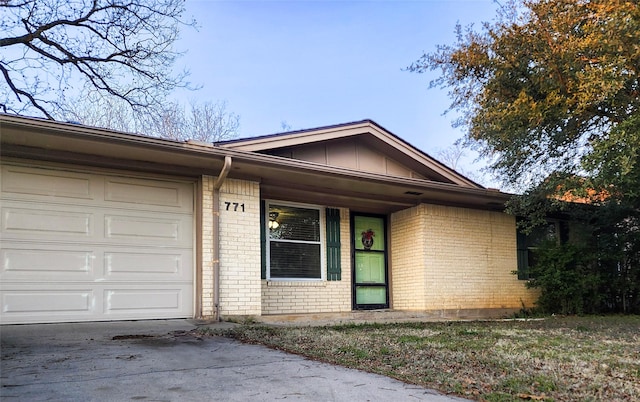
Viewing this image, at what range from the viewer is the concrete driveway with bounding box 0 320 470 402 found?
12.7ft

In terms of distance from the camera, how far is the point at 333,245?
36.9 ft

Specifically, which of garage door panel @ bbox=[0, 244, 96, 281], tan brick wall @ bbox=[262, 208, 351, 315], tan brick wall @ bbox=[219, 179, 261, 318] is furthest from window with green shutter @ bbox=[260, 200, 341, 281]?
garage door panel @ bbox=[0, 244, 96, 281]

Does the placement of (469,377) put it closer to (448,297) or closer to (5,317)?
(5,317)

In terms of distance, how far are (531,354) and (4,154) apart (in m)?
7.34

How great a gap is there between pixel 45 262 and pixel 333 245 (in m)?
5.51

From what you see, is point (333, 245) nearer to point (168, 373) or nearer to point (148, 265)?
point (148, 265)

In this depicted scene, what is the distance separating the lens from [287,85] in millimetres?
21031

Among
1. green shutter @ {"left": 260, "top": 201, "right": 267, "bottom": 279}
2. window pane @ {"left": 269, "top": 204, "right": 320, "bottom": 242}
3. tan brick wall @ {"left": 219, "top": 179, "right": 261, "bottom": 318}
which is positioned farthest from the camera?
window pane @ {"left": 269, "top": 204, "right": 320, "bottom": 242}

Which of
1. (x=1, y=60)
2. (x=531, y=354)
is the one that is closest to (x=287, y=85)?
(x=1, y=60)

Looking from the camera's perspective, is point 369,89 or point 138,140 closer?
point 138,140

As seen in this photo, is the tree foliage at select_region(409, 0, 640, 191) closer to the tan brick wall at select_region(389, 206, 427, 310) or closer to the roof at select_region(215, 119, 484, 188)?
the roof at select_region(215, 119, 484, 188)

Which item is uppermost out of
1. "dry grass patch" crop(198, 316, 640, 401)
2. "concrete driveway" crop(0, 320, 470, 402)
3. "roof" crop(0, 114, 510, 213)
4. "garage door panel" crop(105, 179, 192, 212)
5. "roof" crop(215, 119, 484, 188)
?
"roof" crop(215, 119, 484, 188)

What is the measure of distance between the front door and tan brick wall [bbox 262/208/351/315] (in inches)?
9.9

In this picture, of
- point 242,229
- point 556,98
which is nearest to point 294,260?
point 242,229
